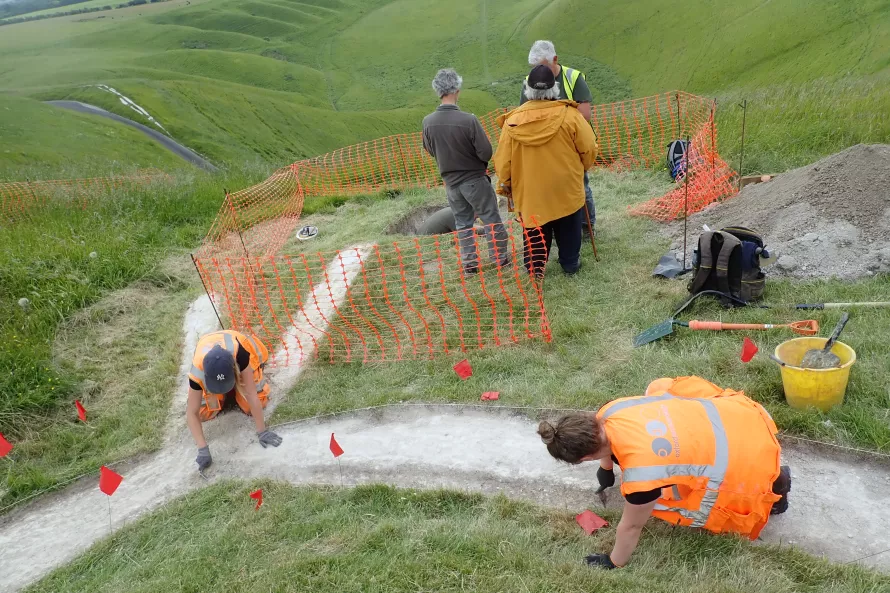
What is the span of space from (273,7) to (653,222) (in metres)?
88.2

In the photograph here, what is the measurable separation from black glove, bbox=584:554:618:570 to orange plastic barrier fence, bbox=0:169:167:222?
31.9 feet

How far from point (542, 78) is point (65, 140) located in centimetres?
3220

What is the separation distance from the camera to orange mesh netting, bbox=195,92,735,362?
527 centimetres

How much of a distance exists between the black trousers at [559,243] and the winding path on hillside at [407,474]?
1.91m

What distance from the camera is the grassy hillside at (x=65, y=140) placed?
25.1 metres

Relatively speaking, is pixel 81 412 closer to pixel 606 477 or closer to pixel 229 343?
pixel 229 343

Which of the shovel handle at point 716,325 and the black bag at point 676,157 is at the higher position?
the black bag at point 676,157

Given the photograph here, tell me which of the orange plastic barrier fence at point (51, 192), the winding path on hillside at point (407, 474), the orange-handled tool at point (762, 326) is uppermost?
the orange plastic barrier fence at point (51, 192)

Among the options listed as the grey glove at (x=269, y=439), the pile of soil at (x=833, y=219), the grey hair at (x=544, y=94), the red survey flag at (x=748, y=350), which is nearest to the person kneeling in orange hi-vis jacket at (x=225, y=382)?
the grey glove at (x=269, y=439)

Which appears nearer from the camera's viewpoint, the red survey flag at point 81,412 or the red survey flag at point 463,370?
the red survey flag at point 463,370

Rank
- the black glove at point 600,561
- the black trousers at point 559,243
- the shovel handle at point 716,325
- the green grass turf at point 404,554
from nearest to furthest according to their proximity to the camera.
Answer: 1. the green grass turf at point 404,554
2. the black glove at point 600,561
3. the shovel handle at point 716,325
4. the black trousers at point 559,243

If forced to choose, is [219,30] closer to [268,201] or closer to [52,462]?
[268,201]

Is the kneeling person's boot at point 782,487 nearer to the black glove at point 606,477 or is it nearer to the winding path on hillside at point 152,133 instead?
the black glove at point 606,477

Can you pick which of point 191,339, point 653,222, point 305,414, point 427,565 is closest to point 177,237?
point 191,339
